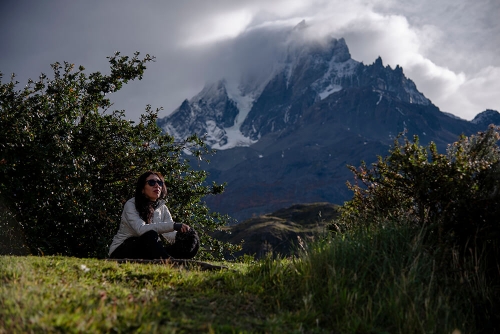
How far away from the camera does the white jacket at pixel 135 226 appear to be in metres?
8.88

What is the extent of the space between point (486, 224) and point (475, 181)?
92cm

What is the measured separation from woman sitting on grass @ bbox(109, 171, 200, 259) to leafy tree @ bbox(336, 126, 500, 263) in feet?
12.9

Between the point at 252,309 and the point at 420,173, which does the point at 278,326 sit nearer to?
the point at 252,309

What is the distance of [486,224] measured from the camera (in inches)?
281

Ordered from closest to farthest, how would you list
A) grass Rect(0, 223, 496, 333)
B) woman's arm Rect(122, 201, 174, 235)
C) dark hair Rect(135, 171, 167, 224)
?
1. grass Rect(0, 223, 496, 333)
2. woman's arm Rect(122, 201, 174, 235)
3. dark hair Rect(135, 171, 167, 224)

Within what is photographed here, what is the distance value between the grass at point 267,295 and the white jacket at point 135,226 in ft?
4.03

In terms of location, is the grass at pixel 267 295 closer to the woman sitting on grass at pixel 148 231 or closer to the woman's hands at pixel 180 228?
the woman sitting on grass at pixel 148 231

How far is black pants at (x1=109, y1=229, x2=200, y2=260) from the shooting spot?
350 inches

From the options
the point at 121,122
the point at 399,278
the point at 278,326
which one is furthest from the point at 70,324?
the point at 121,122

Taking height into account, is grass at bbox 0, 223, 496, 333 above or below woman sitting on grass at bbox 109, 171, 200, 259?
below

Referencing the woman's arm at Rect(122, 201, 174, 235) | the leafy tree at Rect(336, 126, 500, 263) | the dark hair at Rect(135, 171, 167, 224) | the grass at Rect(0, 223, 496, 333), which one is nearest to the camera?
the grass at Rect(0, 223, 496, 333)

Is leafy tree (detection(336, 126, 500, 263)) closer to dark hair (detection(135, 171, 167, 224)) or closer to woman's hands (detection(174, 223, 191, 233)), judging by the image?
woman's hands (detection(174, 223, 191, 233))

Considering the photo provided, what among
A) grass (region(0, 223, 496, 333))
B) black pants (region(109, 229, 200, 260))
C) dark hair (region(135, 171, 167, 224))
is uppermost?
dark hair (region(135, 171, 167, 224))

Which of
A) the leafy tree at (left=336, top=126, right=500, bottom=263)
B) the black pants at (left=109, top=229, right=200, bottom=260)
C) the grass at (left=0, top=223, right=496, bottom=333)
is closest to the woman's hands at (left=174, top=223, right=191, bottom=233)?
the black pants at (left=109, top=229, right=200, bottom=260)
